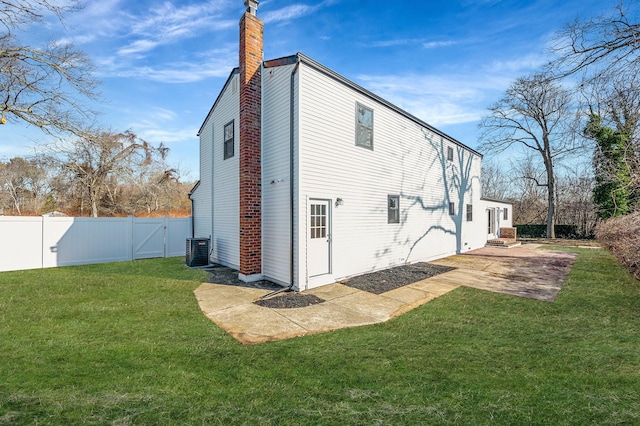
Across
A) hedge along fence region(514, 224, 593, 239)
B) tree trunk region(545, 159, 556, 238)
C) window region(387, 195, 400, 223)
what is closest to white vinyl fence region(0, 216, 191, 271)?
window region(387, 195, 400, 223)

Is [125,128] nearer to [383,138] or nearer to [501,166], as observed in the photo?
[383,138]

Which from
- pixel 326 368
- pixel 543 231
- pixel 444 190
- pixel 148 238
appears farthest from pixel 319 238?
pixel 543 231

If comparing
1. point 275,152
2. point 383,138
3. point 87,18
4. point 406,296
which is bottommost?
point 406,296

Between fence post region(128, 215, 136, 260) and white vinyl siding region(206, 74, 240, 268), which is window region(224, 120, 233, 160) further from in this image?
fence post region(128, 215, 136, 260)

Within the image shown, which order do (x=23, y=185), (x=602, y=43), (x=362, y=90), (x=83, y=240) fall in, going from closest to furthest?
(x=602, y=43) < (x=362, y=90) < (x=83, y=240) < (x=23, y=185)

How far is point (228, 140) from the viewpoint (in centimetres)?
930

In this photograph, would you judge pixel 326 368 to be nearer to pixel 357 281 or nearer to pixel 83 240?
pixel 357 281

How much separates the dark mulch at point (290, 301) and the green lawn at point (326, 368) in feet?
4.19

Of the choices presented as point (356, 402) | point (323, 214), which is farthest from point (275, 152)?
point (356, 402)

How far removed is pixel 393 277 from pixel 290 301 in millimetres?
3416

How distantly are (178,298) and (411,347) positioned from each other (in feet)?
15.0

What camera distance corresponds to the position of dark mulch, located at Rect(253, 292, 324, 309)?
5504mm

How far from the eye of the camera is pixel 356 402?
100.0 inches

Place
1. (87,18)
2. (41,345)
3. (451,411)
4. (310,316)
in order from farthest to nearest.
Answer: (87,18) < (310,316) < (41,345) < (451,411)
